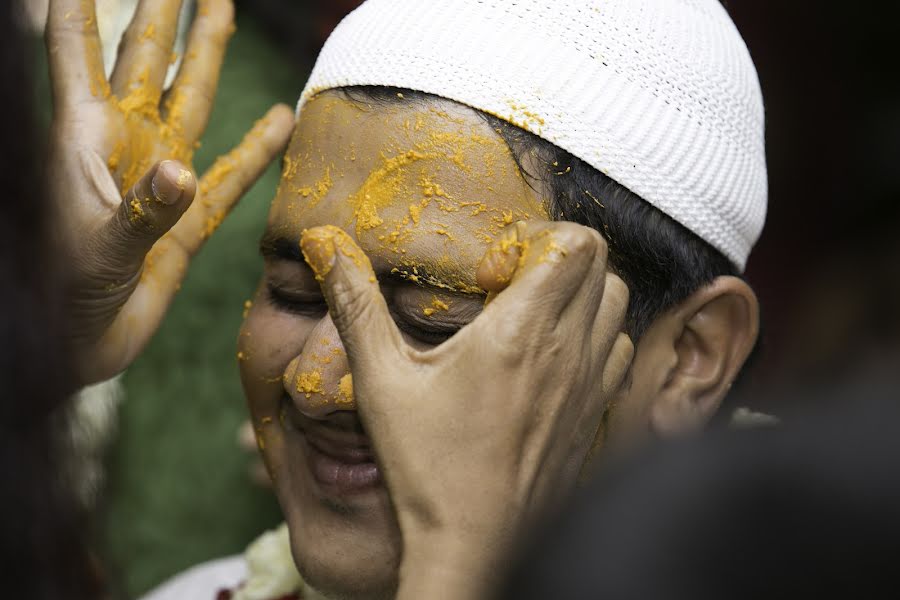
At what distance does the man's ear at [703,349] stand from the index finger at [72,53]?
40.6 inches

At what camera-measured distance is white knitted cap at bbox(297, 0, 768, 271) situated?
4.89 ft

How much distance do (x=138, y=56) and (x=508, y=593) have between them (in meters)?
1.35

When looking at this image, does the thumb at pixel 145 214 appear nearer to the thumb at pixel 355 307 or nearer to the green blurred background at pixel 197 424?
the thumb at pixel 355 307

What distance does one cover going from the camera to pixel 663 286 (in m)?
1.60

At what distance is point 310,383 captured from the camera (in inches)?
57.9

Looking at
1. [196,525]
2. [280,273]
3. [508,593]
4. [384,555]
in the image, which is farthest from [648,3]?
[196,525]

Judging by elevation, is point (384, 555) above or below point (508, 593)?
below

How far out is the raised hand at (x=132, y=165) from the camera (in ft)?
5.05

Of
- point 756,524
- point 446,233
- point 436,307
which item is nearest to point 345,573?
point 436,307

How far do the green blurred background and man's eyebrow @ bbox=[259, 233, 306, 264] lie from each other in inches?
44.8

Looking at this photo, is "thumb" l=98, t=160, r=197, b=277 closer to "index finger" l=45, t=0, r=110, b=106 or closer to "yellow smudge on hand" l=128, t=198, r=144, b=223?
"yellow smudge on hand" l=128, t=198, r=144, b=223

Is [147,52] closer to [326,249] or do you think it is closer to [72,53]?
[72,53]

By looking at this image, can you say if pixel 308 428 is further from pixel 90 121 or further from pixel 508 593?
pixel 508 593

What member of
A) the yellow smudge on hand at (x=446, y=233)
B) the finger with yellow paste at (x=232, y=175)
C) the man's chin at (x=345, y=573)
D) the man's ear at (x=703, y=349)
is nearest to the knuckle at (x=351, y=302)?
the yellow smudge on hand at (x=446, y=233)
